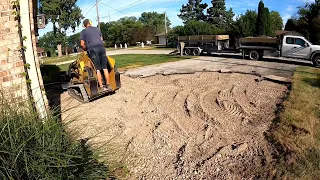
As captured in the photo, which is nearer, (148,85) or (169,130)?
(169,130)

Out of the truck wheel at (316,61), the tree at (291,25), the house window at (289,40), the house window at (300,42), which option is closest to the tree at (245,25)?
the tree at (291,25)

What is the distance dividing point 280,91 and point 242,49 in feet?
32.4

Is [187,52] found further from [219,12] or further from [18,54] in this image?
[219,12]

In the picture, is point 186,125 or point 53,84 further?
point 53,84

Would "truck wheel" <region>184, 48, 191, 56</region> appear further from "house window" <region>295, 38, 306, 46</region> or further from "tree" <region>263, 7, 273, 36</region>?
"tree" <region>263, 7, 273, 36</region>

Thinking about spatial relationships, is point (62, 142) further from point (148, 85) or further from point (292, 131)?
point (148, 85)

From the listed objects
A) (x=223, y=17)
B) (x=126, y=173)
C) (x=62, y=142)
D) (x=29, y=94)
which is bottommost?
(x=126, y=173)

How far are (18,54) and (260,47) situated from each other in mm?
15158

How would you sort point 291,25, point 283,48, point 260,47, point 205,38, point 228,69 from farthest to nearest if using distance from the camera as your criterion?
1. point 291,25
2. point 205,38
3. point 260,47
4. point 283,48
5. point 228,69

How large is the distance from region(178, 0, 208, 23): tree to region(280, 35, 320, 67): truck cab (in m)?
52.7

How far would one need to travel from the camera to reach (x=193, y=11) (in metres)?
71.1

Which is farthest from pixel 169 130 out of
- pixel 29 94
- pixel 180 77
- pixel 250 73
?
pixel 250 73

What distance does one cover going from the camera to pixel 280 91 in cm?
860

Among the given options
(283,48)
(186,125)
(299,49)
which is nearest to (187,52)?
(283,48)
